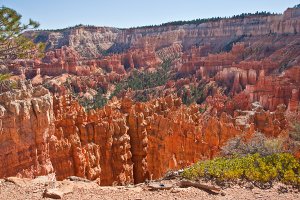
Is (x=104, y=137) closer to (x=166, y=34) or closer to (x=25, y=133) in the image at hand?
(x=25, y=133)

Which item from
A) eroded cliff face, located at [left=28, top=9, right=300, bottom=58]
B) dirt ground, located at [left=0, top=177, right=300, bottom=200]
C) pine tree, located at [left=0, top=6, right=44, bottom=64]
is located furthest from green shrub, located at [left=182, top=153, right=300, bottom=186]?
eroded cliff face, located at [left=28, top=9, right=300, bottom=58]

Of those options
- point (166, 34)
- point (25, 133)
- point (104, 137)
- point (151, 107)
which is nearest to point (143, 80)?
point (166, 34)

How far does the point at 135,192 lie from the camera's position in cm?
830

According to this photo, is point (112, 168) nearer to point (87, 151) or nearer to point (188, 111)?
point (87, 151)

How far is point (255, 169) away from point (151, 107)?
18.5 metres

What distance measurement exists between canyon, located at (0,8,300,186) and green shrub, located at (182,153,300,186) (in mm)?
6605

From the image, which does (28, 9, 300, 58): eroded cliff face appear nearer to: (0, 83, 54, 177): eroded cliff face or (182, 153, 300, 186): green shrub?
(0, 83, 54, 177): eroded cliff face

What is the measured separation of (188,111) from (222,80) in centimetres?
2873

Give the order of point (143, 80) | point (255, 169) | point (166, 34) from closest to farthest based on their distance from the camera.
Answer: point (255, 169)
point (143, 80)
point (166, 34)

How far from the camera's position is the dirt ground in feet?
25.7

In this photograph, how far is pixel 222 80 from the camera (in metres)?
54.2

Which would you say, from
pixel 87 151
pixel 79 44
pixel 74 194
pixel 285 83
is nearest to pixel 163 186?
pixel 74 194

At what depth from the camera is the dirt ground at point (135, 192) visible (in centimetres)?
783

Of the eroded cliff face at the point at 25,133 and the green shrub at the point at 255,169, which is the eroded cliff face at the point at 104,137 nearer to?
the eroded cliff face at the point at 25,133
